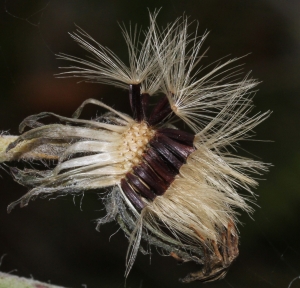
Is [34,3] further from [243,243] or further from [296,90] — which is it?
[243,243]

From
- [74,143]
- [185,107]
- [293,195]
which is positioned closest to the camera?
[74,143]

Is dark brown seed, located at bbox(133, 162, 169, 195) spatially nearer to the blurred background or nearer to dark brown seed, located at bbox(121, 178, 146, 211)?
dark brown seed, located at bbox(121, 178, 146, 211)

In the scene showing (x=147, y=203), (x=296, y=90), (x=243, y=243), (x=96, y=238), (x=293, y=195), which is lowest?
(x=96, y=238)

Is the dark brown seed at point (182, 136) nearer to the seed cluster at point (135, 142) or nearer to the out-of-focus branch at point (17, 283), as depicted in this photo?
the seed cluster at point (135, 142)

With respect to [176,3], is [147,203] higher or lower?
lower

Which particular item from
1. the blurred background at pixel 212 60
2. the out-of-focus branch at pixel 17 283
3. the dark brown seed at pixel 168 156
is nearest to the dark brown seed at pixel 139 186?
the dark brown seed at pixel 168 156

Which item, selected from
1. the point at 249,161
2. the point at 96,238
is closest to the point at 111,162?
the point at 249,161

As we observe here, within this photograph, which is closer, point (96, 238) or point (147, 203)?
point (147, 203)
